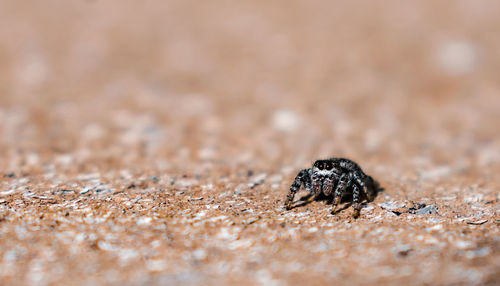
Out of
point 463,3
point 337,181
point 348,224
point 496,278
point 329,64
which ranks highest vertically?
point 463,3

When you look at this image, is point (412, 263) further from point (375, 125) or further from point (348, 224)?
point (375, 125)

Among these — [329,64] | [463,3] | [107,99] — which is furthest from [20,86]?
[463,3]

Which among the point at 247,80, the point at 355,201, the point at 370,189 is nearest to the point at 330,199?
the point at 355,201

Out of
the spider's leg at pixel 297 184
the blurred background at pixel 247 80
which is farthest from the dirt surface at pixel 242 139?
the spider's leg at pixel 297 184

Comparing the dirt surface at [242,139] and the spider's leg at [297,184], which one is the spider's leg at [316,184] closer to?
the spider's leg at [297,184]

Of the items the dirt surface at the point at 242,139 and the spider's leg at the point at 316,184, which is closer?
the dirt surface at the point at 242,139

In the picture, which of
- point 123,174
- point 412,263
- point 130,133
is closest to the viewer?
point 412,263

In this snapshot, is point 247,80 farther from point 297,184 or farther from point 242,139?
point 297,184
